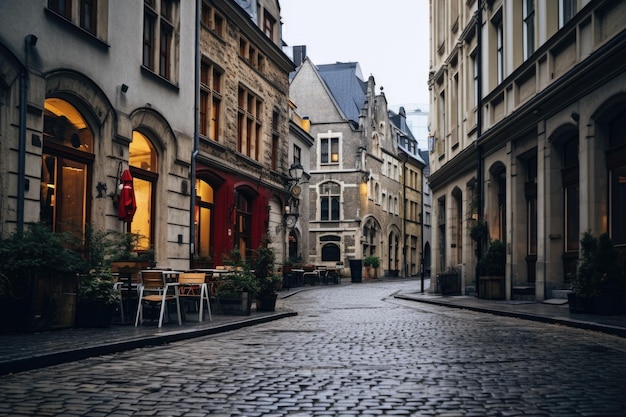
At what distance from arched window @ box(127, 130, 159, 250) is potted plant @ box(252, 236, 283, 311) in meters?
3.33

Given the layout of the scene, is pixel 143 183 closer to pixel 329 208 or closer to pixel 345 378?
pixel 345 378

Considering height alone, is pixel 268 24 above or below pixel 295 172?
above

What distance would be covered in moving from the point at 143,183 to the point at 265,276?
4386 mm

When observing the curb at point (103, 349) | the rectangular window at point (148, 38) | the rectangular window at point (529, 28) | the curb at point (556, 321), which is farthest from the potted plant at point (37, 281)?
the rectangular window at point (529, 28)

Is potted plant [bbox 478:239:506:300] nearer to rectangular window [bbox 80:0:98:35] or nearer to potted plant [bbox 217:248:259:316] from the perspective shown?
potted plant [bbox 217:248:259:316]

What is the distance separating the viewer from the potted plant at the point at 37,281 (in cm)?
1026

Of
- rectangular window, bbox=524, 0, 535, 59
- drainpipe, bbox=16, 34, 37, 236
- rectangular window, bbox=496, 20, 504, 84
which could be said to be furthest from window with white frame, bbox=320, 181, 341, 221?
drainpipe, bbox=16, 34, 37, 236

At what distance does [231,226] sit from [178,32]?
7.61 metres

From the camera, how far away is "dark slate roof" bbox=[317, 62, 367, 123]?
58.8 meters

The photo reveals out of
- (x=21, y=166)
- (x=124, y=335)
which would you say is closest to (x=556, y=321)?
(x=124, y=335)

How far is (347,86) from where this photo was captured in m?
60.6

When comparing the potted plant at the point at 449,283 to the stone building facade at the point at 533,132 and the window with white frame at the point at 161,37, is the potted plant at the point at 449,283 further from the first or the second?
the window with white frame at the point at 161,37

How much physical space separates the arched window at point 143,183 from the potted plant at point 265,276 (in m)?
3.33

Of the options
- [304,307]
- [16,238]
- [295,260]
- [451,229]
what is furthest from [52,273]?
[295,260]
